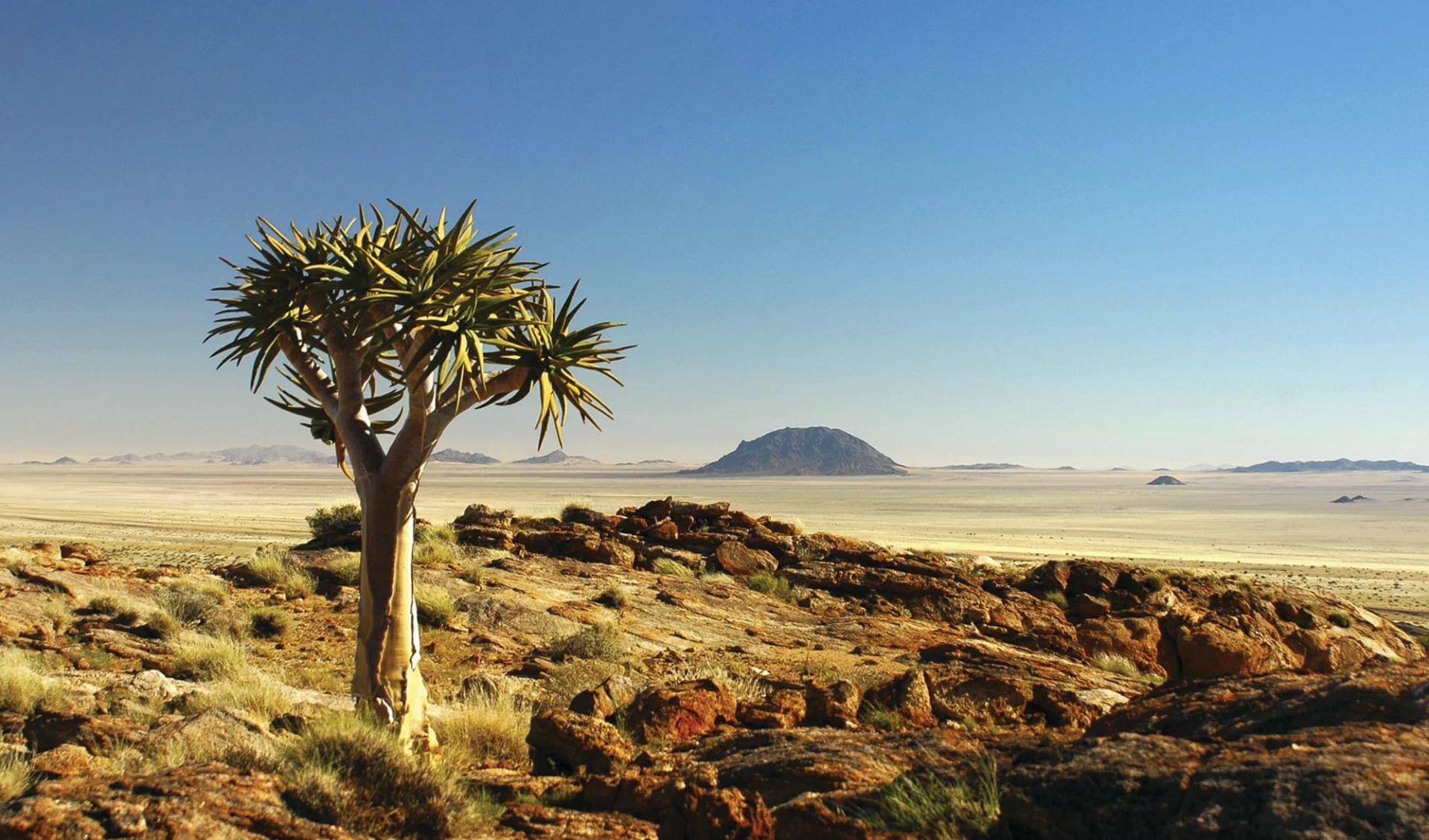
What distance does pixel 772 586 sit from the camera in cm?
1961

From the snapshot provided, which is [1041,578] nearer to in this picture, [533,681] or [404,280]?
[533,681]

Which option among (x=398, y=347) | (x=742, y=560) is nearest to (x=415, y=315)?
(x=398, y=347)

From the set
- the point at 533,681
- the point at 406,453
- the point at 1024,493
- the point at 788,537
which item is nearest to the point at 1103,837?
the point at 406,453

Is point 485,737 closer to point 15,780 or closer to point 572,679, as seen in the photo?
point 572,679

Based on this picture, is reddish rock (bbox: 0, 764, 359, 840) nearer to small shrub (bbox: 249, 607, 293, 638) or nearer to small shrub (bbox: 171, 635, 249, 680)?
small shrub (bbox: 171, 635, 249, 680)

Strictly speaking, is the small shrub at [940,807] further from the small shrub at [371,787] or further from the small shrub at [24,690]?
the small shrub at [24,690]

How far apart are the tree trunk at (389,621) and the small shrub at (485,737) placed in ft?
1.32

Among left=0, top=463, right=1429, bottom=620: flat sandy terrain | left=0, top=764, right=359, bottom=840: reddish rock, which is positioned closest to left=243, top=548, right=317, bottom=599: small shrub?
left=0, top=463, right=1429, bottom=620: flat sandy terrain

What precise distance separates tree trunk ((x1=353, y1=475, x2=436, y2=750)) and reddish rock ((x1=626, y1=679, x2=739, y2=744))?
186 centimetres

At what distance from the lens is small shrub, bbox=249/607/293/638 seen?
529 inches

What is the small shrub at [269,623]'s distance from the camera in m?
13.4

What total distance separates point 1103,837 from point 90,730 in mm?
6971

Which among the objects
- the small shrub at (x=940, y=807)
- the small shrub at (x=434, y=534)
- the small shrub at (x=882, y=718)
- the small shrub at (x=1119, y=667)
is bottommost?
the small shrub at (x=1119, y=667)

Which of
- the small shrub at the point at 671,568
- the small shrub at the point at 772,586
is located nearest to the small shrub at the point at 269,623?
the small shrub at the point at 671,568
